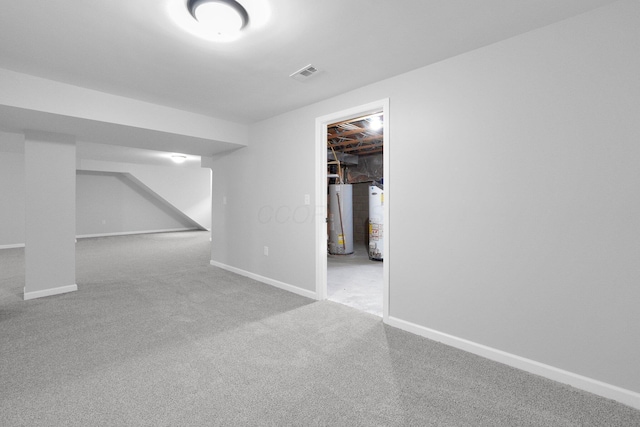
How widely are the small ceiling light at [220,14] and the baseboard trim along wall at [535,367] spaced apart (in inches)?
100

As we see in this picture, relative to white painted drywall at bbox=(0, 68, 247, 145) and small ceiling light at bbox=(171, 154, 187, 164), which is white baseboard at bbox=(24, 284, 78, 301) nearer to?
white painted drywall at bbox=(0, 68, 247, 145)

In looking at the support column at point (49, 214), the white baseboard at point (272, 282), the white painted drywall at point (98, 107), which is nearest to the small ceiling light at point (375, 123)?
the white painted drywall at point (98, 107)

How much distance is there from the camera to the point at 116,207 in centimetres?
906

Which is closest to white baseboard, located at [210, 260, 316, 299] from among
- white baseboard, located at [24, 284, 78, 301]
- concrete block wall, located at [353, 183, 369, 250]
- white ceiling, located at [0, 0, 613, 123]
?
white baseboard, located at [24, 284, 78, 301]

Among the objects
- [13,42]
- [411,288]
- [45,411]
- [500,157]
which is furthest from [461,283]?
[13,42]

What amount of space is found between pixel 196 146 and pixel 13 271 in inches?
141

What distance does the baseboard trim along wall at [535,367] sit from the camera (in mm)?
1523

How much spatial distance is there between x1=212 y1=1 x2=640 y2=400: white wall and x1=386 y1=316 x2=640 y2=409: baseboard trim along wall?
0.03 meters

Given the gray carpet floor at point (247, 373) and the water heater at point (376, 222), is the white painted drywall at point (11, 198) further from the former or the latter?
the water heater at point (376, 222)

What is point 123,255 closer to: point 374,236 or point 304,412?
point 374,236

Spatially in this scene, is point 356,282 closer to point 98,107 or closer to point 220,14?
point 220,14

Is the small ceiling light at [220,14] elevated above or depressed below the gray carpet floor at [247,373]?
above

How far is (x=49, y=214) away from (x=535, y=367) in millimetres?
4880

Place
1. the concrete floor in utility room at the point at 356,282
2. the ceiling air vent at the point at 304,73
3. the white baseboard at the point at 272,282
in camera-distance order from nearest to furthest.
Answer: the ceiling air vent at the point at 304,73
the concrete floor in utility room at the point at 356,282
the white baseboard at the point at 272,282
